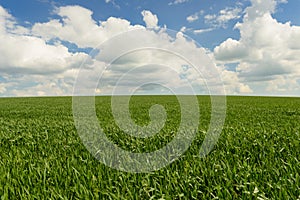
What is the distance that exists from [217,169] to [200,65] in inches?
78.3

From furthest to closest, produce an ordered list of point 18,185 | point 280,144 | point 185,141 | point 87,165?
point 185,141
point 280,144
point 87,165
point 18,185

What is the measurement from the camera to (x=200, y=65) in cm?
552

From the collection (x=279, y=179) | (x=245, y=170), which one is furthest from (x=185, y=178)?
(x=279, y=179)

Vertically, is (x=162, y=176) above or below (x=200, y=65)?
below

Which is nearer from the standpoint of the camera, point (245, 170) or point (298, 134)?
point (245, 170)

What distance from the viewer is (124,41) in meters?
6.00

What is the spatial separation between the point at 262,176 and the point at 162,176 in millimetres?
1564

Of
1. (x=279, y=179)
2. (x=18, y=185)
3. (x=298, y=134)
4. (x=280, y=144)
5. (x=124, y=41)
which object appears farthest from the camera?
(x=298, y=134)

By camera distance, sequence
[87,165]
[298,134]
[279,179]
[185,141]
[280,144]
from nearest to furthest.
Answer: [279,179]
[87,165]
[280,144]
[185,141]
[298,134]

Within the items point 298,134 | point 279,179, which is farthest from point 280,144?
point 279,179

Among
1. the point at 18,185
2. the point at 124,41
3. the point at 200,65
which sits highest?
the point at 124,41

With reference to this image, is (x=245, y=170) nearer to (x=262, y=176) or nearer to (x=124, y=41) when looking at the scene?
(x=262, y=176)

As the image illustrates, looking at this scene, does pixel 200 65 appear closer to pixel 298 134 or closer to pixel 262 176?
pixel 262 176

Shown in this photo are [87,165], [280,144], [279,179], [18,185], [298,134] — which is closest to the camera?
[279,179]
